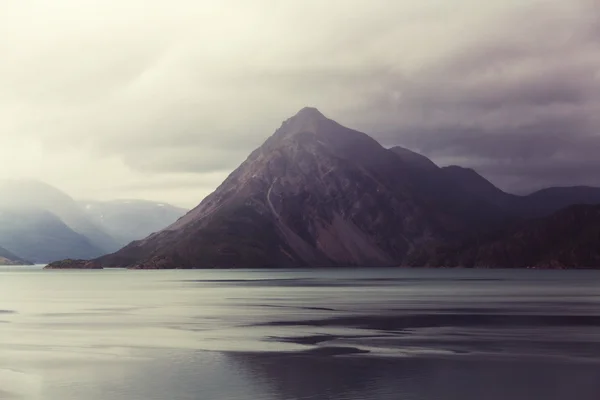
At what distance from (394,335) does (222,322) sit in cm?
3058

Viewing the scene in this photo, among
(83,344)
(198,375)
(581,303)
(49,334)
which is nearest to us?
(198,375)

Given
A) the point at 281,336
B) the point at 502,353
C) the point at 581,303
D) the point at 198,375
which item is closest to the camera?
the point at 198,375

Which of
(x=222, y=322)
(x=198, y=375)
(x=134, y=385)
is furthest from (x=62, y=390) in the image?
(x=222, y=322)

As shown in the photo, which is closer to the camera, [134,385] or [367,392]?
[367,392]

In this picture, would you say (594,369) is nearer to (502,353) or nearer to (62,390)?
(502,353)

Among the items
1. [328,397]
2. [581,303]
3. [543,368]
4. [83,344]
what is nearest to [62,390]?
[328,397]

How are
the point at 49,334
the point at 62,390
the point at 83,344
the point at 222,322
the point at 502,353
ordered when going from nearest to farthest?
1. the point at 62,390
2. the point at 502,353
3. the point at 83,344
4. the point at 49,334
5. the point at 222,322

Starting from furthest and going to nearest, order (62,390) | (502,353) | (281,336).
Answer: (281,336), (502,353), (62,390)

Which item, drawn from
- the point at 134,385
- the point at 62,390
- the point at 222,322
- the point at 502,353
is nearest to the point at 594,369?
the point at 502,353

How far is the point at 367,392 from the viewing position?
5191 centimetres

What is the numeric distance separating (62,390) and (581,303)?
116336 millimetres

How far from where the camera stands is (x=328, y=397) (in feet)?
164

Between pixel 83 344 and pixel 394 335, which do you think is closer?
pixel 83 344

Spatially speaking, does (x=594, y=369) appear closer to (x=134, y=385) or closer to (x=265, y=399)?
(x=265, y=399)
